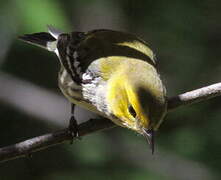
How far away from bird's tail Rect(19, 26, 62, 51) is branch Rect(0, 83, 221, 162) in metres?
1.27

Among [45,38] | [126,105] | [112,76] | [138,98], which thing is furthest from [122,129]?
[138,98]

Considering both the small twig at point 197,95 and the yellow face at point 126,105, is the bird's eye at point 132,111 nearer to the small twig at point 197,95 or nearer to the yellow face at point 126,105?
the yellow face at point 126,105

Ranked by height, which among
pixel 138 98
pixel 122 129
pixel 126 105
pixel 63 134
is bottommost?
pixel 122 129

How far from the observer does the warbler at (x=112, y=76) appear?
4.41 m

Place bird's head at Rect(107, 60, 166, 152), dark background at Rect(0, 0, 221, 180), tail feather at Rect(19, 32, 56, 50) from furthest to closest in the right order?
dark background at Rect(0, 0, 221, 180), tail feather at Rect(19, 32, 56, 50), bird's head at Rect(107, 60, 166, 152)

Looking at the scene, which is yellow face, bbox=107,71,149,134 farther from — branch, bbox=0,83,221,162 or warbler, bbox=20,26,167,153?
A: branch, bbox=0,83,221,162

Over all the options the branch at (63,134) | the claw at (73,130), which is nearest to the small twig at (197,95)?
the branch at (63,134)

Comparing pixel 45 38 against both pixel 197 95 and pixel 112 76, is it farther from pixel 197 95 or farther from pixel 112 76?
pixel 197 95

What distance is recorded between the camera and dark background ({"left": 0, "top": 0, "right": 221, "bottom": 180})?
650cm

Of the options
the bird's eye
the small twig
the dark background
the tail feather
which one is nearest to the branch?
the small twig

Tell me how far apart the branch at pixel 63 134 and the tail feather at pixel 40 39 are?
1.26 meters

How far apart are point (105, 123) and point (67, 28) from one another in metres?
1.17

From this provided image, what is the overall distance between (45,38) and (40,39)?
16 cm

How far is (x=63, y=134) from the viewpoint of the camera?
439 cm
